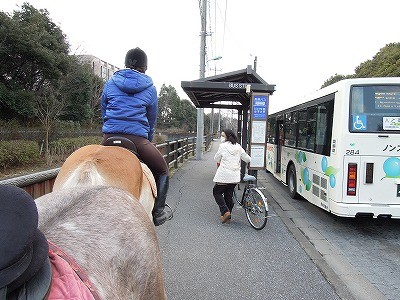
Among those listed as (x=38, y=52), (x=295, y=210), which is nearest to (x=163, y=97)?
(x=38, y=52)

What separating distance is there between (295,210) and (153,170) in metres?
5.11

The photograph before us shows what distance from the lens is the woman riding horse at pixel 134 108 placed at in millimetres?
3279

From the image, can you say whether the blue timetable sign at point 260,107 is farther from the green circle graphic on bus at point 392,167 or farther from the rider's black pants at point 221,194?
the green circle graphic on bus at point 392,167

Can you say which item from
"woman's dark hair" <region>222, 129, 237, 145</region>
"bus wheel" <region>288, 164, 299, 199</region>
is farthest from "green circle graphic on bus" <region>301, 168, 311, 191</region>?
"woman's dark hair" <region>222, 129, 237, 145</region>

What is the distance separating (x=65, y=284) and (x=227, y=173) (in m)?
5.22

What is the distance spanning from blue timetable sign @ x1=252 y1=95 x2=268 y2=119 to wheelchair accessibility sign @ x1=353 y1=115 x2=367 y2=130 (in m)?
2.39

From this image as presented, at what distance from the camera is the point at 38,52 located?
58.4ft

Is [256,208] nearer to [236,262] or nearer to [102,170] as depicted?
[236,262]

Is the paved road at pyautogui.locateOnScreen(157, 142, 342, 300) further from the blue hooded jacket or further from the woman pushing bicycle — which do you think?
the blue hooded jacket

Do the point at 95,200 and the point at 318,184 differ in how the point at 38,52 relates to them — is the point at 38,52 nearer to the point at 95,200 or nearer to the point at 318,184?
the point at 318,184

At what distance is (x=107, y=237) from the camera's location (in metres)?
1.69

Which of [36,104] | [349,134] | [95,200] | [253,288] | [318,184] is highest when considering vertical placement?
[36,104]

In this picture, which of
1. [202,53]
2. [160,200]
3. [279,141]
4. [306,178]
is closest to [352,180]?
[306,178]

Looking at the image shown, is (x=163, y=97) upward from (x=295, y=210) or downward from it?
upward
